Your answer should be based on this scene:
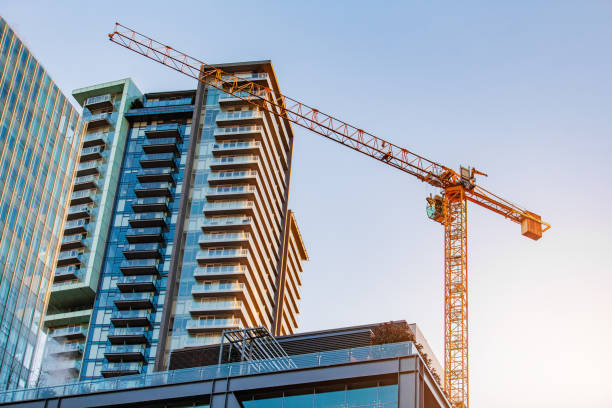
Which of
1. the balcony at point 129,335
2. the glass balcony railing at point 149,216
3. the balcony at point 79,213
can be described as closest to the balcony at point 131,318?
the balcony at point 129,335

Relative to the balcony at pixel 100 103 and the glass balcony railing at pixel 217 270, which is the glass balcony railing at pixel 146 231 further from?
the balcony at pixel 100 103

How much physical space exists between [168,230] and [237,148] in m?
20.8

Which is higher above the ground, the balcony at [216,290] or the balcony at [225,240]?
the balcony at [225,240]

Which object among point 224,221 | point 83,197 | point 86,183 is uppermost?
point 86,183

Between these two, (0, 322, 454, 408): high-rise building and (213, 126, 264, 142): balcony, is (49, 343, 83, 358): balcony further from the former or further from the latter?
(0, 322, 454, 408): high-rise building

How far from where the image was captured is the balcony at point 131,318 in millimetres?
156625

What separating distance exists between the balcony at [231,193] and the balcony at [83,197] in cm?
2838

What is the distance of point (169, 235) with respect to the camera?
166875 mm

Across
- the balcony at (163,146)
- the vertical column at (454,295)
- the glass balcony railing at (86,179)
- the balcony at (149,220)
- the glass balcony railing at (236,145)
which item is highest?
the balcony at (163,146)

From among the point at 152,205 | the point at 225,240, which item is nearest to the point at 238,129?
the point at 225,240

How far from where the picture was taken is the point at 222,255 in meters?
149

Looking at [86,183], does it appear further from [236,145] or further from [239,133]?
[239,133]

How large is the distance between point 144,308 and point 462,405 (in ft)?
246

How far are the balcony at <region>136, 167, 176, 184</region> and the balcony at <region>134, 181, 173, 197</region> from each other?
786 millimetres
